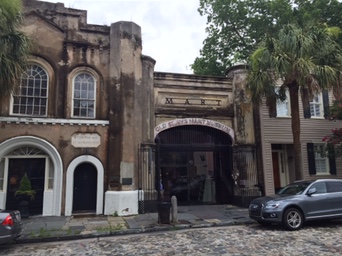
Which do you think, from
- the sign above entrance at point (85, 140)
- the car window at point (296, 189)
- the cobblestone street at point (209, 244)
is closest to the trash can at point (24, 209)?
the sign above entrance at point (85, 140)

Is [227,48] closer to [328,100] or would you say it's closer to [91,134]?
[328,100]

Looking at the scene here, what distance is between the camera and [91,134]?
13.4 m

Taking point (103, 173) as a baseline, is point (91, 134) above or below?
above

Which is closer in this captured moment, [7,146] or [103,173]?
[7,146]

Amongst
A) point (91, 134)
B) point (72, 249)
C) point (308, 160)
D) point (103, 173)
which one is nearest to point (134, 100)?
point (91, 134)

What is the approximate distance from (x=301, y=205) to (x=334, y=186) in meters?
1.90

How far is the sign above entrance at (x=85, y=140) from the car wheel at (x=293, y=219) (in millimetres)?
8244

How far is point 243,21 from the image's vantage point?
23.8 m

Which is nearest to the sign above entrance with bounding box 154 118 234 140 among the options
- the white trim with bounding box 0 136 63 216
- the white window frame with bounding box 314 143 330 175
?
the white trim with bounding box 0 136 63 216

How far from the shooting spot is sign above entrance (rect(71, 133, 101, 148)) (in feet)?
43.2

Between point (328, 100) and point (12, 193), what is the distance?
666 inches

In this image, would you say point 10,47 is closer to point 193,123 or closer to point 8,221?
point 8,221

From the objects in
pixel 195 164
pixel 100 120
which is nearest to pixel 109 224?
pixel 100 120

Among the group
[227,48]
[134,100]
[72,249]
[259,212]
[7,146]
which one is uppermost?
[227,48]
